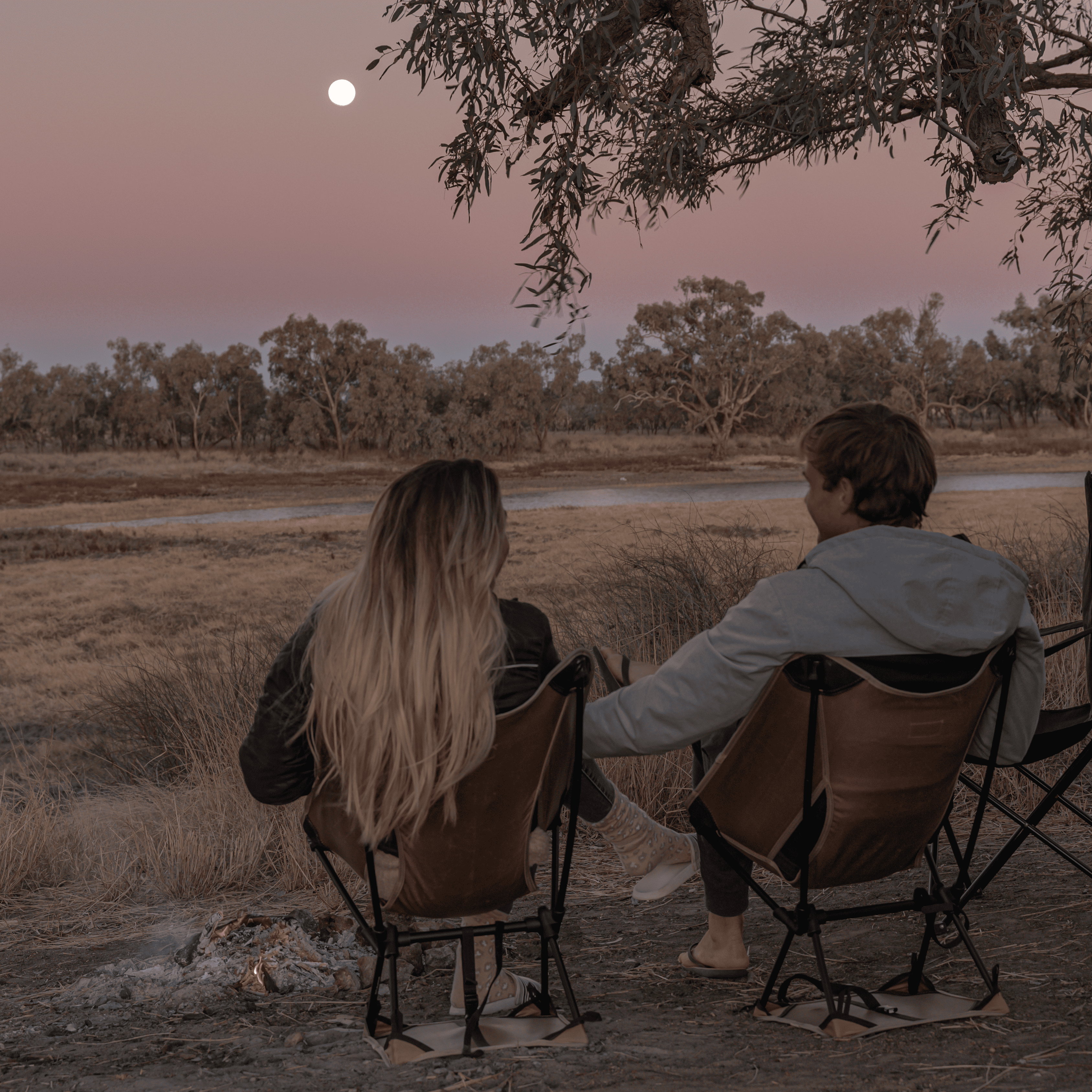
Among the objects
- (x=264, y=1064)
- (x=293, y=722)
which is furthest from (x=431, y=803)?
(x=264, y=1064)

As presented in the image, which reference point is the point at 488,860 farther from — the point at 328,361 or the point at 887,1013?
the point at 328,361

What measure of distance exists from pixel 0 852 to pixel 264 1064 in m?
2.14

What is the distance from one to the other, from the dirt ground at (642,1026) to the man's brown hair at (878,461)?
1.10 meters

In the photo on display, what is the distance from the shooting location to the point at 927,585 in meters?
1.99

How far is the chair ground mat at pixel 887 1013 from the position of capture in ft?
6.94

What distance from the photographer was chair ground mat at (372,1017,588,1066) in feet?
6.89

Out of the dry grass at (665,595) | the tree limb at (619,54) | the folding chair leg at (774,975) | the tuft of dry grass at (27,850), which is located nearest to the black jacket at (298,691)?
the folding chair leg at (774,975)

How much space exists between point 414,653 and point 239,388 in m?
68.4

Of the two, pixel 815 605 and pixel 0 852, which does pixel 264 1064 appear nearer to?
pixel 815 605

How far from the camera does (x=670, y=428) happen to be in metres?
72.1

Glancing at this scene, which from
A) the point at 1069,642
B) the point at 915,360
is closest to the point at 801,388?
the point at 915,360

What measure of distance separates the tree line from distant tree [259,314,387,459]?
0.10m

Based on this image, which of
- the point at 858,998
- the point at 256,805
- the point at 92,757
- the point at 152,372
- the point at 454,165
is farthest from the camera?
the point at 152,372

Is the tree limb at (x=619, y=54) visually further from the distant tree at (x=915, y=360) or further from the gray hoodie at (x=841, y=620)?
the distant tree at (x=915, y=360)
